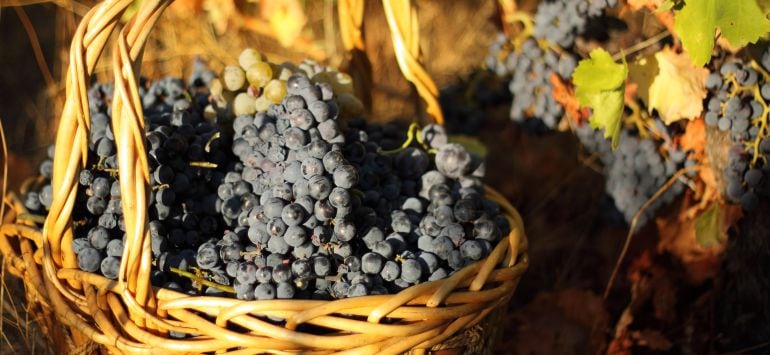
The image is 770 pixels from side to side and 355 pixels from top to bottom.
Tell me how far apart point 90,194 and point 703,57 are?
123 cm

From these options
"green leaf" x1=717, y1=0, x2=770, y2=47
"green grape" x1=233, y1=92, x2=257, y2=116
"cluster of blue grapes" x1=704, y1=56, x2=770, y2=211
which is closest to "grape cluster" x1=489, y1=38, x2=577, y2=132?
"cluster of blue grapes" x1=704, y1=56, x2=770, y2=211

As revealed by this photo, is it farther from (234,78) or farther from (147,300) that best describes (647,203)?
(147,300)

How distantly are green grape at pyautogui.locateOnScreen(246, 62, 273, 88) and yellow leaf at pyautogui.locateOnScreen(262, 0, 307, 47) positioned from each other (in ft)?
3.56

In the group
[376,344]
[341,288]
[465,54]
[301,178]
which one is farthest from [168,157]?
[465,54]

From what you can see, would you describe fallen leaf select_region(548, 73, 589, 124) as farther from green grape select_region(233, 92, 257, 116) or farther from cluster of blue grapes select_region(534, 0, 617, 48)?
green grape select_region(233, 92, 257, 116)

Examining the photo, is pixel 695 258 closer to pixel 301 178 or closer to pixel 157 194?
pixel 301 178

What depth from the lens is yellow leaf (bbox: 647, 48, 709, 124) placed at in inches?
57.3

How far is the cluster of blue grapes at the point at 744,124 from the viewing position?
1.40 metres

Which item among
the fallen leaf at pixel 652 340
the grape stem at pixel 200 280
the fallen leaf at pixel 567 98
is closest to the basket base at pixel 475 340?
the grape stem at pixel 200 280

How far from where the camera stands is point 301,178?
116 cm

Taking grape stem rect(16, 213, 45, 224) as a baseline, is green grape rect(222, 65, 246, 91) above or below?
above

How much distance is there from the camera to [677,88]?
1473mm

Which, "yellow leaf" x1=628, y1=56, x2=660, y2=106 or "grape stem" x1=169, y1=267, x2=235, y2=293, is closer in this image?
"grape stem" x1=169, y1=267, x2=235, y2=293

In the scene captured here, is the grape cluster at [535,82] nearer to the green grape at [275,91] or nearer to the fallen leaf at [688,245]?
the fallen leaf at [688,245]
